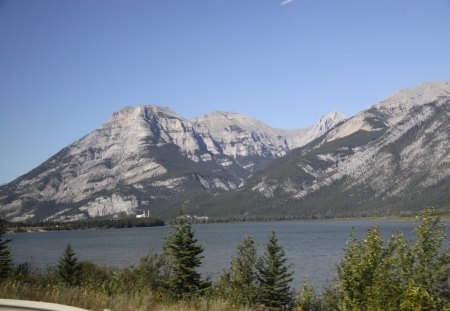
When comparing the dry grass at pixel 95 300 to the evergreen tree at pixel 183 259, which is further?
the evergreen tree at pixel 183 259

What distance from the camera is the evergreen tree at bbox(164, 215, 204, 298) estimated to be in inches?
1965

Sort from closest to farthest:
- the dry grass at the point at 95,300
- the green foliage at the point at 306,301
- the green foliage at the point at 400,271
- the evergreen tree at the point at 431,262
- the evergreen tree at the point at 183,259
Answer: the dry grass at the point at 95,300 < the green foliage at the point at 400,271 < the evergreen tree at the point at 431,262 < the green foliage at the point at 306,301 < the evergreen tree at the point at 183,259

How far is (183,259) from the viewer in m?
50.0

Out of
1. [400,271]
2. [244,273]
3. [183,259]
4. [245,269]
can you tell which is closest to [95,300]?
[400,271]

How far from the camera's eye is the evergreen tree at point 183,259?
49906mm

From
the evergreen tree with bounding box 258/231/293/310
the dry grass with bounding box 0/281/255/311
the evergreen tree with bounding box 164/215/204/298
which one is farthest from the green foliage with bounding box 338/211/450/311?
the evergreen tree with bounding box 258/231/293/310

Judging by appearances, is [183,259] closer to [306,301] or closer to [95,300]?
[306,301]

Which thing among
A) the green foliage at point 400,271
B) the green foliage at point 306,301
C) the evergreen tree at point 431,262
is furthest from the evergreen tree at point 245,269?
the evergreen tree at point 431,262

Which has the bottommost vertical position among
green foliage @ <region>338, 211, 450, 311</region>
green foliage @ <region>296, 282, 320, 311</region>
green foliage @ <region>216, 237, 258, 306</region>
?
green foliage @ <region>296, 282, 320, 311</region>

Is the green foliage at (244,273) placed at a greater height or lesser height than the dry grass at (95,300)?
lesser

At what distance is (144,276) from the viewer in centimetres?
6153

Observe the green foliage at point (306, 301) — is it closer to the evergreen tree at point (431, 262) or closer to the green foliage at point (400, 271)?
the green foliage at point (400, 271)

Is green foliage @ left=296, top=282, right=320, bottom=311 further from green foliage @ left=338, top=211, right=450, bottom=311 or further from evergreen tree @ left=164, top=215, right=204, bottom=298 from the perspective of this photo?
green foliage @ left=338, top=211, right=450, bottom=311

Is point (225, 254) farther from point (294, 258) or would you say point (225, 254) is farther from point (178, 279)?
point (178, 279)
